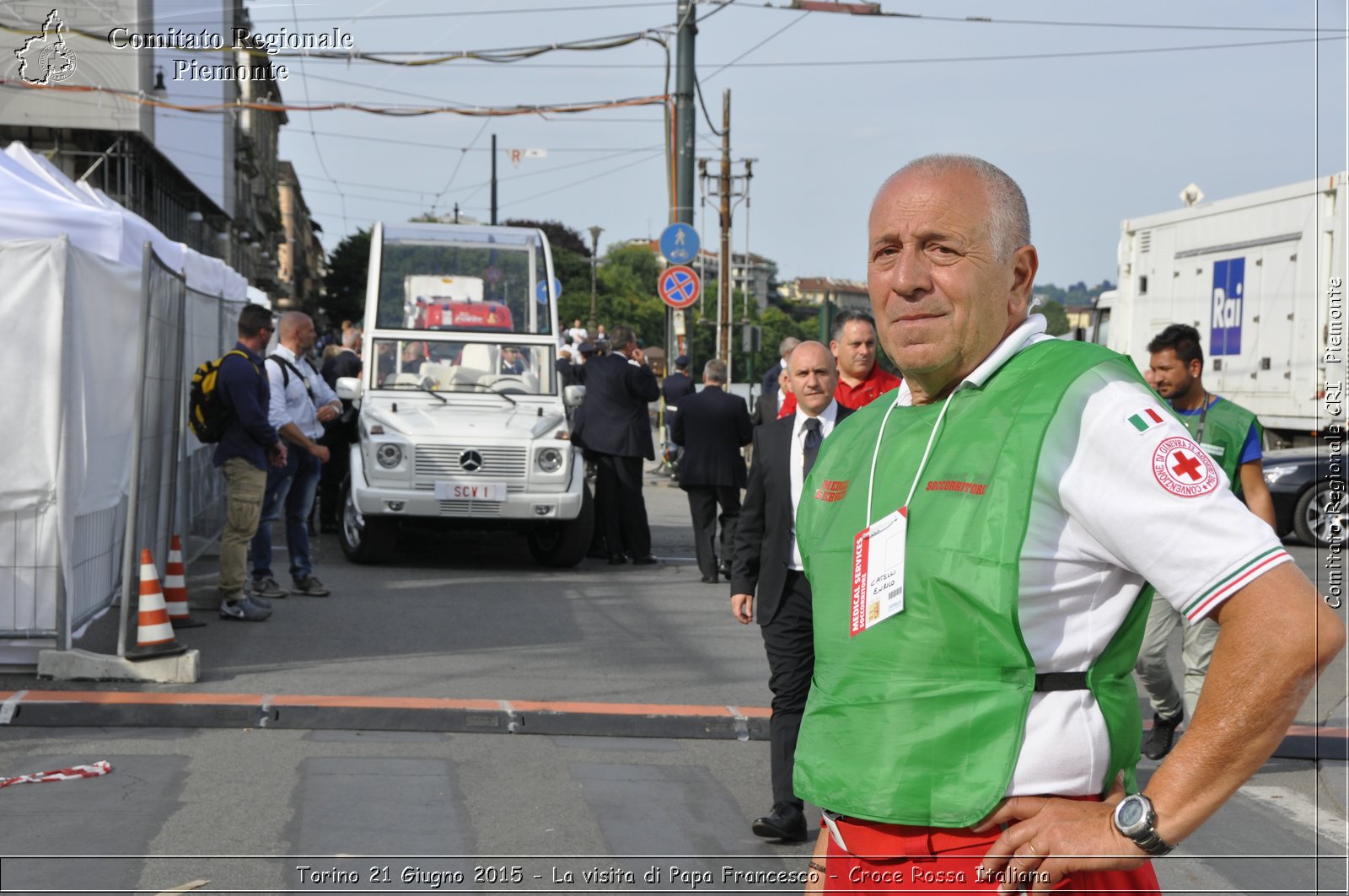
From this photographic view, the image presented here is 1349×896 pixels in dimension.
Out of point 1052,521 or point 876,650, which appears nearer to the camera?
point 1052,521

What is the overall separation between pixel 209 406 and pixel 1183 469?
333 inches

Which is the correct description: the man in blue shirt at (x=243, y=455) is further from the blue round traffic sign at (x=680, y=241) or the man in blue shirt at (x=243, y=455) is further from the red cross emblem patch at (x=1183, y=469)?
the blue round traffic sign at (x=680, y=241)

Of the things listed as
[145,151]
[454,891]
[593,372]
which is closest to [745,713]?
[454,891]

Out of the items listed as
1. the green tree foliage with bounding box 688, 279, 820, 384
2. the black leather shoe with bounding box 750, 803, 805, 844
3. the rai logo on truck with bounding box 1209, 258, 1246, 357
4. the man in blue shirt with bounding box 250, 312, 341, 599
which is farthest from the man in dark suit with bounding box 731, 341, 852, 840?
the green tree foliage with bounding box 688, 279, 820, 384

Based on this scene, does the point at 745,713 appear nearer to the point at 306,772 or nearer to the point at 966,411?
the point at 306,772

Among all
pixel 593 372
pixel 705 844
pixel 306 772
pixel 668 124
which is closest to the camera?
pixel 705 844

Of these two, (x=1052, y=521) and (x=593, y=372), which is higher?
(x=593, y=372)

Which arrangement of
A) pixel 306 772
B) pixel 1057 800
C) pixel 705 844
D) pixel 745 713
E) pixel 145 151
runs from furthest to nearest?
1. pixel 145 151
2. pixel 745 713
3. pixel 306 772
4. pixel 705 844
5. pixel 1057 800

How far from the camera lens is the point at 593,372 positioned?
13.4 metres

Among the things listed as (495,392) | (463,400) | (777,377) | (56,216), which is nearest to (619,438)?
(495,392)

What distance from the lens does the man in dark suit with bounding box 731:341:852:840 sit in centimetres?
549

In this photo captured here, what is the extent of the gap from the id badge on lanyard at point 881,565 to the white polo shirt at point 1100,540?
0.19 m

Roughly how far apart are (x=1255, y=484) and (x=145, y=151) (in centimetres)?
3248

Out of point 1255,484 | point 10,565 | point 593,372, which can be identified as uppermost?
point 593,372
